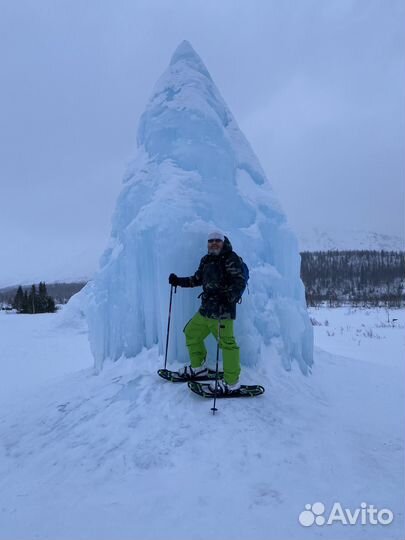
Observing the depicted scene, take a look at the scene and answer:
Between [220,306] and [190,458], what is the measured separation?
4.89 ft

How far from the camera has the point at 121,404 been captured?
4109 millimetres

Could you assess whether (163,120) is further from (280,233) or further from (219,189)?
(280,233)

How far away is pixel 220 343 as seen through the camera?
3979mm

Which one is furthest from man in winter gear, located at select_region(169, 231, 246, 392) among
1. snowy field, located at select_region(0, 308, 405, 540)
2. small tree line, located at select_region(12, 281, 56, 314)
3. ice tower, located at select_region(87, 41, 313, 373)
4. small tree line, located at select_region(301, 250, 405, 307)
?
small tree line, located at select_region(301, 250, 405, 307)

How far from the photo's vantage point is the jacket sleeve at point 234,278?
3975 mm

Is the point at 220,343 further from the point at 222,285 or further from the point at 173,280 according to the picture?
the point at 173,280

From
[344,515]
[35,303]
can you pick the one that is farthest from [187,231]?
[35,303]

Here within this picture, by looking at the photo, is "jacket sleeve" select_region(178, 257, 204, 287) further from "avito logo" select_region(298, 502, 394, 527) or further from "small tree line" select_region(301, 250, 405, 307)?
"small tree line" select_region(301, 250, 405, 307)

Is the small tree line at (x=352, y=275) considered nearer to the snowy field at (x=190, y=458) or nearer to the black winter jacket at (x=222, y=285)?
the snowy field at (x=190, y=458)

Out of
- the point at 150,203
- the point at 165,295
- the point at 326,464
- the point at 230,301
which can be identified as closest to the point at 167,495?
the point at 326,464

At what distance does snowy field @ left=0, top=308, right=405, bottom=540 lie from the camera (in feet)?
8.01

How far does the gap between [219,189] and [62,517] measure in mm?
4252

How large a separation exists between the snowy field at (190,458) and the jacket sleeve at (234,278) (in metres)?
1.10

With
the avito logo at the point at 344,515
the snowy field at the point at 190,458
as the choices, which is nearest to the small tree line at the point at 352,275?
the snowy field at the point at 190,458
